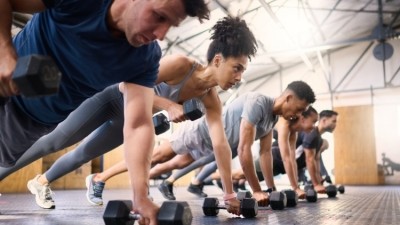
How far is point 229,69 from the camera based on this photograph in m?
2.34

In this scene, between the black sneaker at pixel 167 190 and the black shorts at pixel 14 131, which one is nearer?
the black shorts at pixel 14 131

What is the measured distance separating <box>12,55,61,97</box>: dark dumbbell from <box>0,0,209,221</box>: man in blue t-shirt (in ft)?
0.47

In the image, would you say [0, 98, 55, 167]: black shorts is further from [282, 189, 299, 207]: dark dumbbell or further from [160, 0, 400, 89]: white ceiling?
[160, 0, 400, 89]: white ceiling

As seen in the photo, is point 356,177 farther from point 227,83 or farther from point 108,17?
point 108,17

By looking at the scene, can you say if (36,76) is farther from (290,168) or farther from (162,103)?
(290,168)

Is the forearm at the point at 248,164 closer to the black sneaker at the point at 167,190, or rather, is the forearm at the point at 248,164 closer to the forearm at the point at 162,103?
the forearm at the point at 162,103

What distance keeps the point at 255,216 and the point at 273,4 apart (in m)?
6.30

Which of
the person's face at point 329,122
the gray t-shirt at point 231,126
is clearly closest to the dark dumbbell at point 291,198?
the gray t-shirt at point 231,126

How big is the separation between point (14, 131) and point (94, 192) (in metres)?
1.62

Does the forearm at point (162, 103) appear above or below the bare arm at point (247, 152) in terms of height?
above

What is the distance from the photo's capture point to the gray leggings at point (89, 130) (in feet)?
6.26

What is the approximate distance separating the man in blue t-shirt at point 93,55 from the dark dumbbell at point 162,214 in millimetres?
43

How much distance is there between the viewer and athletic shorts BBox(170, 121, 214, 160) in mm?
3115

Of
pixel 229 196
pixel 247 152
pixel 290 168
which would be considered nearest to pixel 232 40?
pixel 247 152
